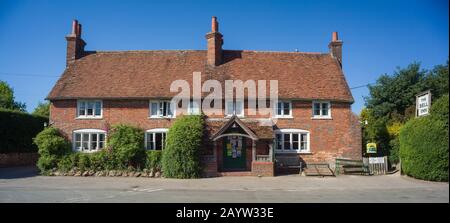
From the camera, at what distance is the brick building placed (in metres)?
23.5

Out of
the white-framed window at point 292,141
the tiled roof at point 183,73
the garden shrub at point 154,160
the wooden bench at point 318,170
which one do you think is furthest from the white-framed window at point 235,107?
the wooden bench at point 318,170

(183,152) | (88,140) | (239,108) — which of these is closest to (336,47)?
(239,108)

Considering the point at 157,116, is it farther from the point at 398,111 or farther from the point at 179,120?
the point at 398,111

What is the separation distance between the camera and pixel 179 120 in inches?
898

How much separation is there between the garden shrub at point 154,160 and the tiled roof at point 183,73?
3.86 metres

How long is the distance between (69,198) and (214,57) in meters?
16.1

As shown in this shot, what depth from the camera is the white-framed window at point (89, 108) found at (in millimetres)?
25094

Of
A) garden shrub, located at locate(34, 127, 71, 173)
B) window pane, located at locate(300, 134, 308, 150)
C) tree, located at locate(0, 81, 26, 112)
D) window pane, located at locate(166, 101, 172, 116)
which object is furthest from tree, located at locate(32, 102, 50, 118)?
window pane, located at locate(300, 134, 308, 150)

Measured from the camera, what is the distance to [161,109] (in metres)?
24.9

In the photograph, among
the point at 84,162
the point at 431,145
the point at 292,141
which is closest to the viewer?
the point at 431,145

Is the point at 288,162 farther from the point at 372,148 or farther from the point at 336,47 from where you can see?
the point at 336,47

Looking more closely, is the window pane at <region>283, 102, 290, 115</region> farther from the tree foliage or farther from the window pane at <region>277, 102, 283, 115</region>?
the tree foliage

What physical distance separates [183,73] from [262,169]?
9236 mm
